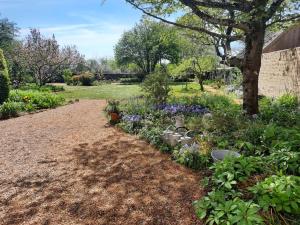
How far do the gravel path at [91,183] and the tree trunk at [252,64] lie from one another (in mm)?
3553

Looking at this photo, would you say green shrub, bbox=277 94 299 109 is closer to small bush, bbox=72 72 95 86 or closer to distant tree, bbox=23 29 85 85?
distant tree, bbox=23 29 85 85

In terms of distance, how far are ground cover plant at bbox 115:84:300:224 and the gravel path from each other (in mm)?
332

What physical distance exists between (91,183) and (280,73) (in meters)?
11.4

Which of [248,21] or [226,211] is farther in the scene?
[248,21]

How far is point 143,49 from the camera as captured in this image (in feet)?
121

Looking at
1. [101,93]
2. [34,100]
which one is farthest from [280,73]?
[101,93]

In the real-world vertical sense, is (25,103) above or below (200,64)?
below

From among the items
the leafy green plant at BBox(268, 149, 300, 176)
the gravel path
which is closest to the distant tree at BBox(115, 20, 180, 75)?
the gravel path

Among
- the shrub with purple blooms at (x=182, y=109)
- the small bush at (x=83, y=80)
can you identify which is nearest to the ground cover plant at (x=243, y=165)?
the shrub with purple blooms at (x=182, y=109)

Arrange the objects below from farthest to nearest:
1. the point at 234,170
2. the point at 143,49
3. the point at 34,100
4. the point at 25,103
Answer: the point at 143,49 < the point at 34,100 < the point at 25,103 < the point at 234,170

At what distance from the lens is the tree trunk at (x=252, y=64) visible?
785 cm

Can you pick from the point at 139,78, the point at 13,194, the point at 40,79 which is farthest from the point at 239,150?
the point at 139,78

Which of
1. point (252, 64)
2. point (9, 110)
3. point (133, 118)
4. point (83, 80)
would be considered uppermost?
point (252, 64)

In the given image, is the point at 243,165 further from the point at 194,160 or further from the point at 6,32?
the point at 6,32
